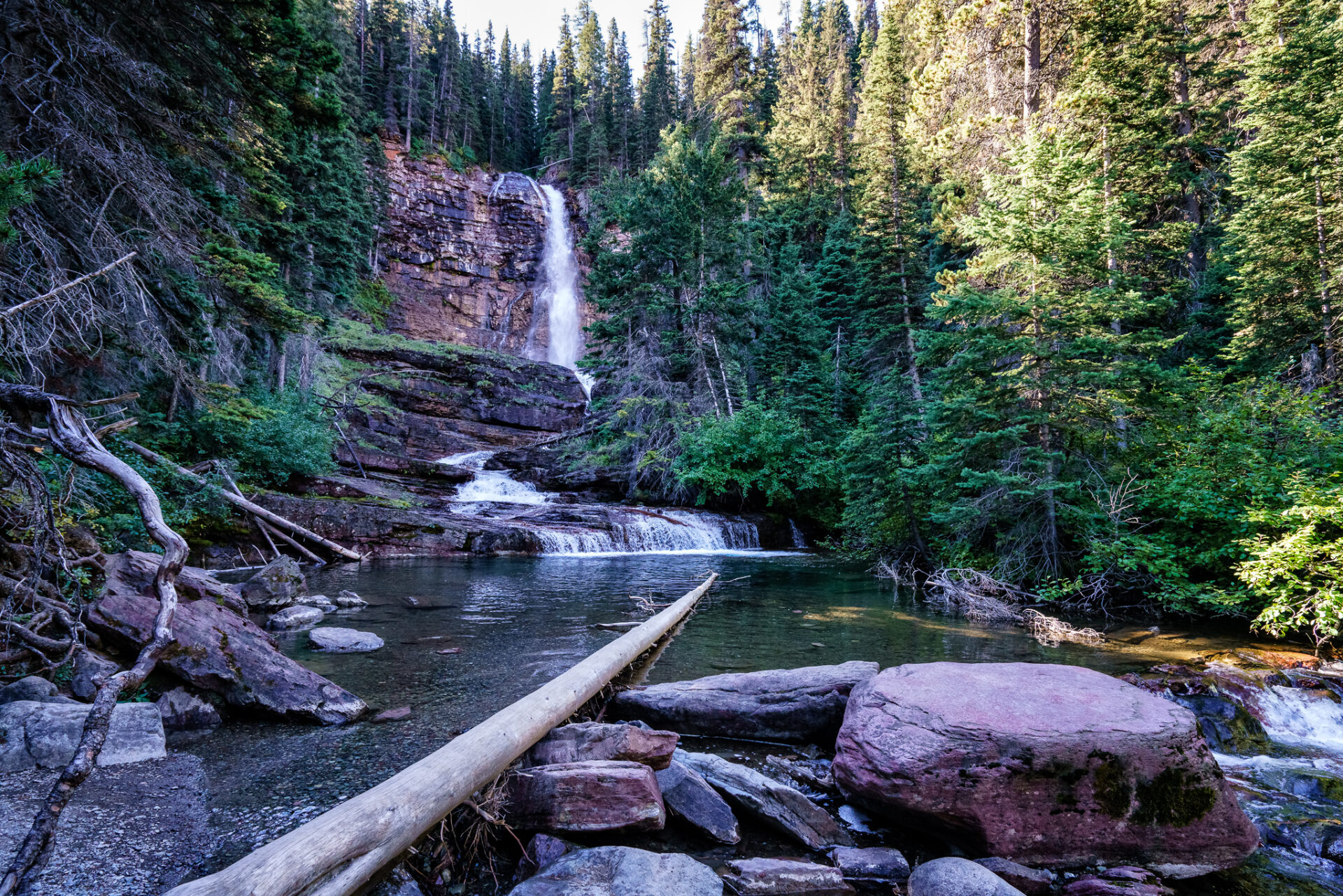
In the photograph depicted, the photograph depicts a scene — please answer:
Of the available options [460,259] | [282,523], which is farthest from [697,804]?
[460,259]

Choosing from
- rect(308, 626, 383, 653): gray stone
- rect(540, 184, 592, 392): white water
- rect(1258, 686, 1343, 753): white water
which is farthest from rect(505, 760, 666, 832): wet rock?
rect(540, 184, 592, 392): white water

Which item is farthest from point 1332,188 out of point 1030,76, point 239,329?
point 239,329

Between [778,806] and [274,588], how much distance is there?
8.91 metres

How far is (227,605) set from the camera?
631 centimetres

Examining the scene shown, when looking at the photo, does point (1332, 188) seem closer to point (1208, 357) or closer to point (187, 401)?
point (1208, 357)

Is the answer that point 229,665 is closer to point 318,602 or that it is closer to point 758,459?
point 318,602

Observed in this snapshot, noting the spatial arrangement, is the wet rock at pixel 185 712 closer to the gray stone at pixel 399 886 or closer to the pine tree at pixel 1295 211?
the gray stone at pixel 399 886

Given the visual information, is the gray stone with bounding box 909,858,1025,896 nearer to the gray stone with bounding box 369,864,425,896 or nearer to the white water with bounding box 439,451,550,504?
the gray stone with bounding box 369,864,425,896

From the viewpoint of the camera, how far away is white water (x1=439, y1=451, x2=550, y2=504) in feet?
71.0

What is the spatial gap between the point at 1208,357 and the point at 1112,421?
39.1 ft

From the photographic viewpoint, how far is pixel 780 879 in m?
2.73

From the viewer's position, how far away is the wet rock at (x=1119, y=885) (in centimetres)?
273

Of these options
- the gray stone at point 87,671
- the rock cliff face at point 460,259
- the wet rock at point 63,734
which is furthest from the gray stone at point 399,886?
the rock cliff face at point 460,259

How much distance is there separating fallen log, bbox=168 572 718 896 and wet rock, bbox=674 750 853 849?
1075 mm
